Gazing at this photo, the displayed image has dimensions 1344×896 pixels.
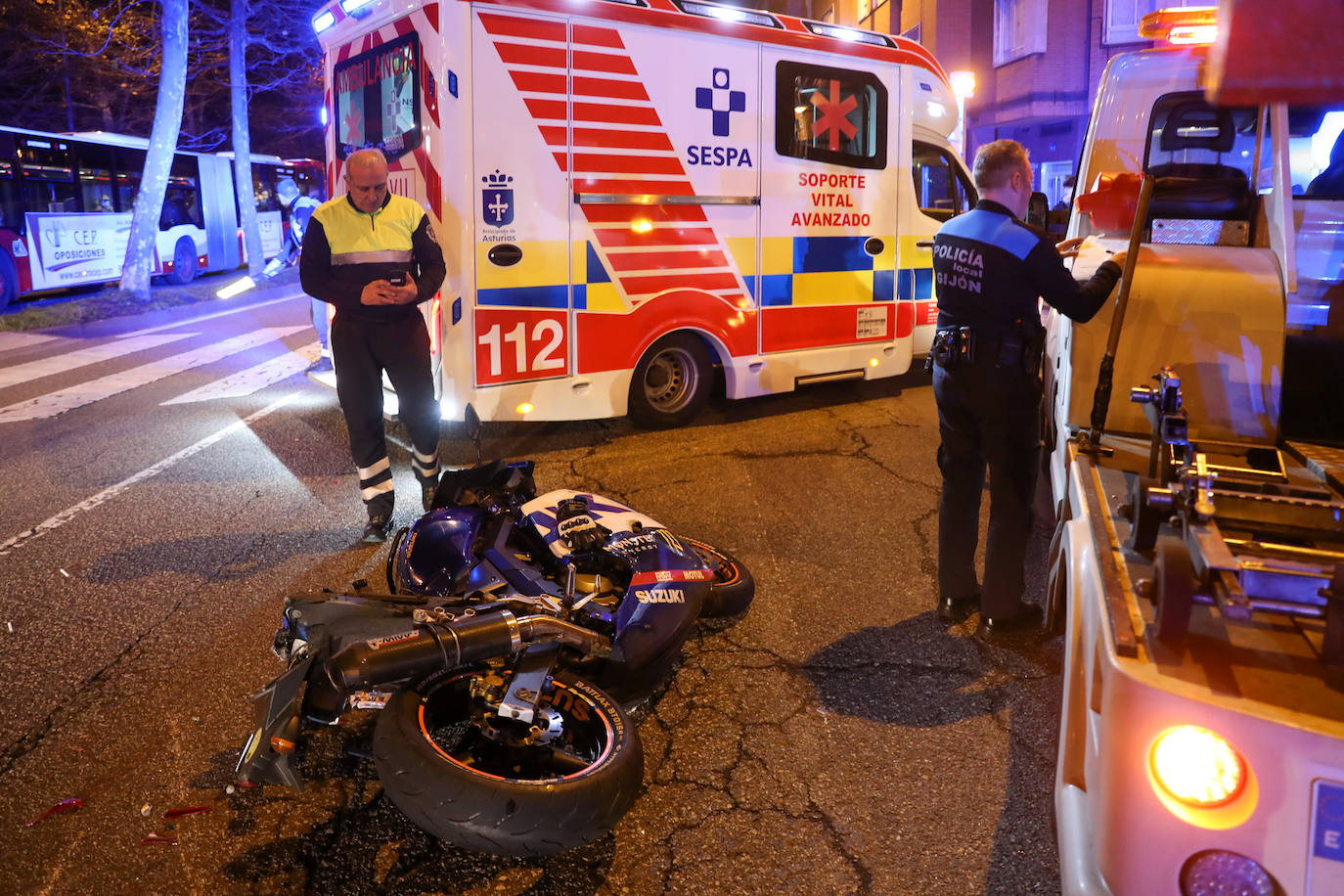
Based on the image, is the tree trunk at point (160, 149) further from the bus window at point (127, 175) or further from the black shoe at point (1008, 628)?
the black shoe at point (1008, 628)

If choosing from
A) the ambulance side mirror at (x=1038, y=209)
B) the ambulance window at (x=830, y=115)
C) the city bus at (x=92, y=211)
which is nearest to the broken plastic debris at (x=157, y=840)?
the ambulance side mirror at (x=1038, y=209)

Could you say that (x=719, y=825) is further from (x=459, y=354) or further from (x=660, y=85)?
(x=660, y=85)

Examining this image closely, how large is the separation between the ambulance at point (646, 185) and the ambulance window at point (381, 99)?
0.02 m

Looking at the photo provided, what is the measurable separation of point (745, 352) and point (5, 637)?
492cm

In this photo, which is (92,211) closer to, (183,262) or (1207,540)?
(183,262)

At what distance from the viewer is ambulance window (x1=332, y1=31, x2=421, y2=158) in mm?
6285

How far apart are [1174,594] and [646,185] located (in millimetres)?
5420

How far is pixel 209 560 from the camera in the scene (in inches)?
199

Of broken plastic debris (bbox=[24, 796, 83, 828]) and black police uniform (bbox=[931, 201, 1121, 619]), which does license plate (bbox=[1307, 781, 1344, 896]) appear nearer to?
black police uniform (bbox=[931, 201, 1121, 619])

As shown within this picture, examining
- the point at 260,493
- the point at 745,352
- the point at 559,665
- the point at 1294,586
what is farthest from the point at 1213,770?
the point at 745,352

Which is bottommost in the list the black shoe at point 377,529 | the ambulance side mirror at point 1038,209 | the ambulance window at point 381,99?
the black shoe at point 377,529

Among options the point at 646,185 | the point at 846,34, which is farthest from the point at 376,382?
the point at 846,34

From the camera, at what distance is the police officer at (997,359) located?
3.82 meters

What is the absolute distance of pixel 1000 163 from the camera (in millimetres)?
3883
